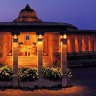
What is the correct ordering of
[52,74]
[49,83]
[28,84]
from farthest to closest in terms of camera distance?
[52,74]
[49,83]
[28,84]

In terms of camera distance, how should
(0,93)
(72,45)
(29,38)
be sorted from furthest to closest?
1. (72,45)
2. (29,38)
3. (0,93)

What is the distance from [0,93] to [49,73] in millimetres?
4368

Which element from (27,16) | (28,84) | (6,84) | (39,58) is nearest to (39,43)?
(39,58)

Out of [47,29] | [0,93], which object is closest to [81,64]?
[47,29]

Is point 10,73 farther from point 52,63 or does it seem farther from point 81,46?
point 81,46

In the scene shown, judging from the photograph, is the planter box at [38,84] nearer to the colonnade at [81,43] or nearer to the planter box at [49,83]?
the planter box at [49,83]

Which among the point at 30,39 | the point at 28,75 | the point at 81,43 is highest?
the point at 81,43

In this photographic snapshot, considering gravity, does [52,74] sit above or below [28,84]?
above

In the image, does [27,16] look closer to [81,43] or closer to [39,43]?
[81,43]

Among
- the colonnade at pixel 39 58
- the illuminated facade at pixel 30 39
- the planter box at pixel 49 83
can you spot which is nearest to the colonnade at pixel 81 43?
the illuminated facade at pixel 30 39

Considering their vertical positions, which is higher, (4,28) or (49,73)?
(4,28)

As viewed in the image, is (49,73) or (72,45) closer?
(49,73)

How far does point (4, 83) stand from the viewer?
24.0 meters

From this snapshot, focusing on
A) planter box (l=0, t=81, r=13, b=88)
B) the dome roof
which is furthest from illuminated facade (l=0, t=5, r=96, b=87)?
planter box (l=0, t=81, r=13, b=88)
